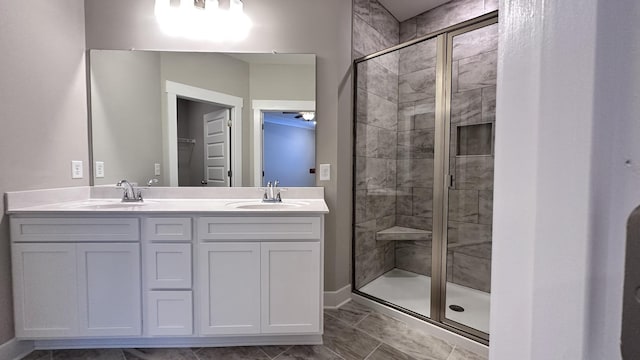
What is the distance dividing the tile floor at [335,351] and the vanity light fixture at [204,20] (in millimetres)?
2105

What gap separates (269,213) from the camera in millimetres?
1581

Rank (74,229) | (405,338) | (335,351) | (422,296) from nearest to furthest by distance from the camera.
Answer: (74,229)
(335,351)
(405,338)
(422,296)

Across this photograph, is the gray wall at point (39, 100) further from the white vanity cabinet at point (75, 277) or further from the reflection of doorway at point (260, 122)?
A: the reflection of doorway at point (260, 122)

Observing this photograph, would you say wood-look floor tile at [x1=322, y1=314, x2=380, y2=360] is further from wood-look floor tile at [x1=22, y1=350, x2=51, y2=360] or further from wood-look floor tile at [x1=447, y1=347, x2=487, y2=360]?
wood-look floor tile at [x1=22, y1=350, x2=51, y2=360]

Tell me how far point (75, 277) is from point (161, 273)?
0.47 m

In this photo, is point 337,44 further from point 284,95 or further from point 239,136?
point 239,136

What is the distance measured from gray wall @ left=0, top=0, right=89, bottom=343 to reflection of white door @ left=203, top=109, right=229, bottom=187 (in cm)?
82

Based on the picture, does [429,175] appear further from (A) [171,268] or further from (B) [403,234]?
(A) [171,268]

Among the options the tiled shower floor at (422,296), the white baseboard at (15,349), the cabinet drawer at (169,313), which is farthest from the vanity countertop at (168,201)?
the tiled shower floor at (422,296)

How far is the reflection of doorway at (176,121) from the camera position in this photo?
6.77 ft

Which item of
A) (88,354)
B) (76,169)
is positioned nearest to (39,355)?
(88,354)

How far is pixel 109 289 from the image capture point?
5.11 feet

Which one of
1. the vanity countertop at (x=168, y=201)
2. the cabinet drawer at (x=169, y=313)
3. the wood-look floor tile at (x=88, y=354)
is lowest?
the wood-look floor tile at (x=88, y=354)

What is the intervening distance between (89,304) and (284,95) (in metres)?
1.79
